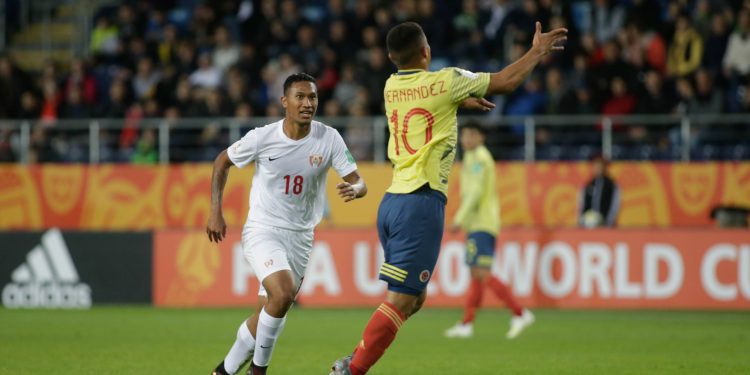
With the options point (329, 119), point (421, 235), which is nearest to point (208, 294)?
point (329, 119)

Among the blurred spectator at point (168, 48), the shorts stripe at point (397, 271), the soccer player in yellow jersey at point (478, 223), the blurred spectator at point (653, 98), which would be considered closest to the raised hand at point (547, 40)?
the shorts stripe at point (397, 271)

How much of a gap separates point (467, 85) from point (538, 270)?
34.5ft

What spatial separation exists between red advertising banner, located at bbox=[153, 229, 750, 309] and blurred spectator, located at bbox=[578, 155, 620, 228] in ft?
0.96

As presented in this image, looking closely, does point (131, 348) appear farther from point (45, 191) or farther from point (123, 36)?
point (123, 36)

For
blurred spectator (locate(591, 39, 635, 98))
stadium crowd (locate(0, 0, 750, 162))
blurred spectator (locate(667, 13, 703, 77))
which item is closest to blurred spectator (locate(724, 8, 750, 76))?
stadium crowd (locate(0, 0, 750, 162))

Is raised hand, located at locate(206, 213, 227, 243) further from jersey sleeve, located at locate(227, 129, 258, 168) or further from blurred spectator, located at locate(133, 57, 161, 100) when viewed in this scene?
blurred spectator, located at locate(133, 57, 161, 100)

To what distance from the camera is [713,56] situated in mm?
19344

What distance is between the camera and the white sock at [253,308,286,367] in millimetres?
8352

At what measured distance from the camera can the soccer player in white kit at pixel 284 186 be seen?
28.2 ft

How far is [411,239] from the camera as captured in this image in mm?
7715

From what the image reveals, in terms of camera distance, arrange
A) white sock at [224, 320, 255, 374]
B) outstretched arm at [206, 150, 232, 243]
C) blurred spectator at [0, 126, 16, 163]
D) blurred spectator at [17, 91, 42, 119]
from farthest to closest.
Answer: blurred spectator at [17, 91, 42, 119] → blurred spectator at [0, 126, 16, 163] → white sock at [224, 320, 255, 374] → outstretched arm at [206, 150, 232, 243]

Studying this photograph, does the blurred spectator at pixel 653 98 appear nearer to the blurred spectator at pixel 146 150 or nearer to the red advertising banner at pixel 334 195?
the red advertising banner at pixel 334 195

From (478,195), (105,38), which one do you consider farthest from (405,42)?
(105,38)

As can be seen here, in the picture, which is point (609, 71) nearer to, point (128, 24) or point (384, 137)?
point (384, 137)
